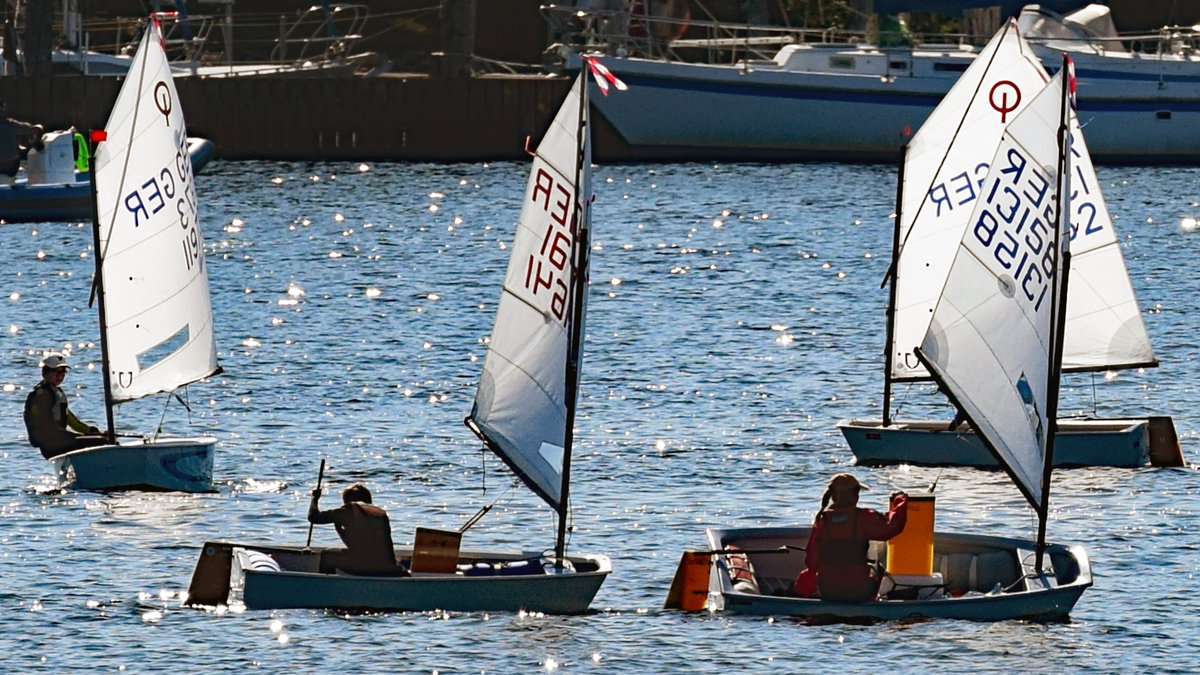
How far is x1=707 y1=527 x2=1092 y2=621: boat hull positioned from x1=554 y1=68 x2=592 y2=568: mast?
6.37 feet

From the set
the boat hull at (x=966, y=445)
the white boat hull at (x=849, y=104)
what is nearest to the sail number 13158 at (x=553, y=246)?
the boat hull at (x=966, y=445)

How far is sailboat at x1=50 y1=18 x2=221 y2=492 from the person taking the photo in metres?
34.8

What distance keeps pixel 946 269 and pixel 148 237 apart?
13.5 m

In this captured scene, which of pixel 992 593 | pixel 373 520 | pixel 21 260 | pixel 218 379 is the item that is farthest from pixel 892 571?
pixel 21 260

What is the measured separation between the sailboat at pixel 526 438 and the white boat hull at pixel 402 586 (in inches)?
0.5

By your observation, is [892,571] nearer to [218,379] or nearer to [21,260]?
[218,379]

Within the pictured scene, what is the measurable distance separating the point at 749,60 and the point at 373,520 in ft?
213

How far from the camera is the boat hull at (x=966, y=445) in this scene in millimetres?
37688

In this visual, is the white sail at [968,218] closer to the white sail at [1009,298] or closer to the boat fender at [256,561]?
the white sail at [1009,298]

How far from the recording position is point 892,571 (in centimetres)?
2798

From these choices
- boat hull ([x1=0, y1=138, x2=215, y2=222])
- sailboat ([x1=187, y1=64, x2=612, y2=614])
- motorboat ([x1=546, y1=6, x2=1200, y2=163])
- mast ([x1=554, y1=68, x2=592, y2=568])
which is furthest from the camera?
motorboat ([x1=546, y1=6, x2=1200, y2=163])

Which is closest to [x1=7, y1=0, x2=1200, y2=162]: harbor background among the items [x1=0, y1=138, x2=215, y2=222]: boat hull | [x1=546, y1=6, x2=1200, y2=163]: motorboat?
[x1=546, y1=6, x2=1200, y2=163]: motorboat

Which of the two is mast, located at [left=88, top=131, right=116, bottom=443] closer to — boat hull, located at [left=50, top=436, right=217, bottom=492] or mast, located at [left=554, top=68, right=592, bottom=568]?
boat hull, located at [left=50, top=436, right=217, bottom=492]

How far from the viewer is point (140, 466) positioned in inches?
1355
